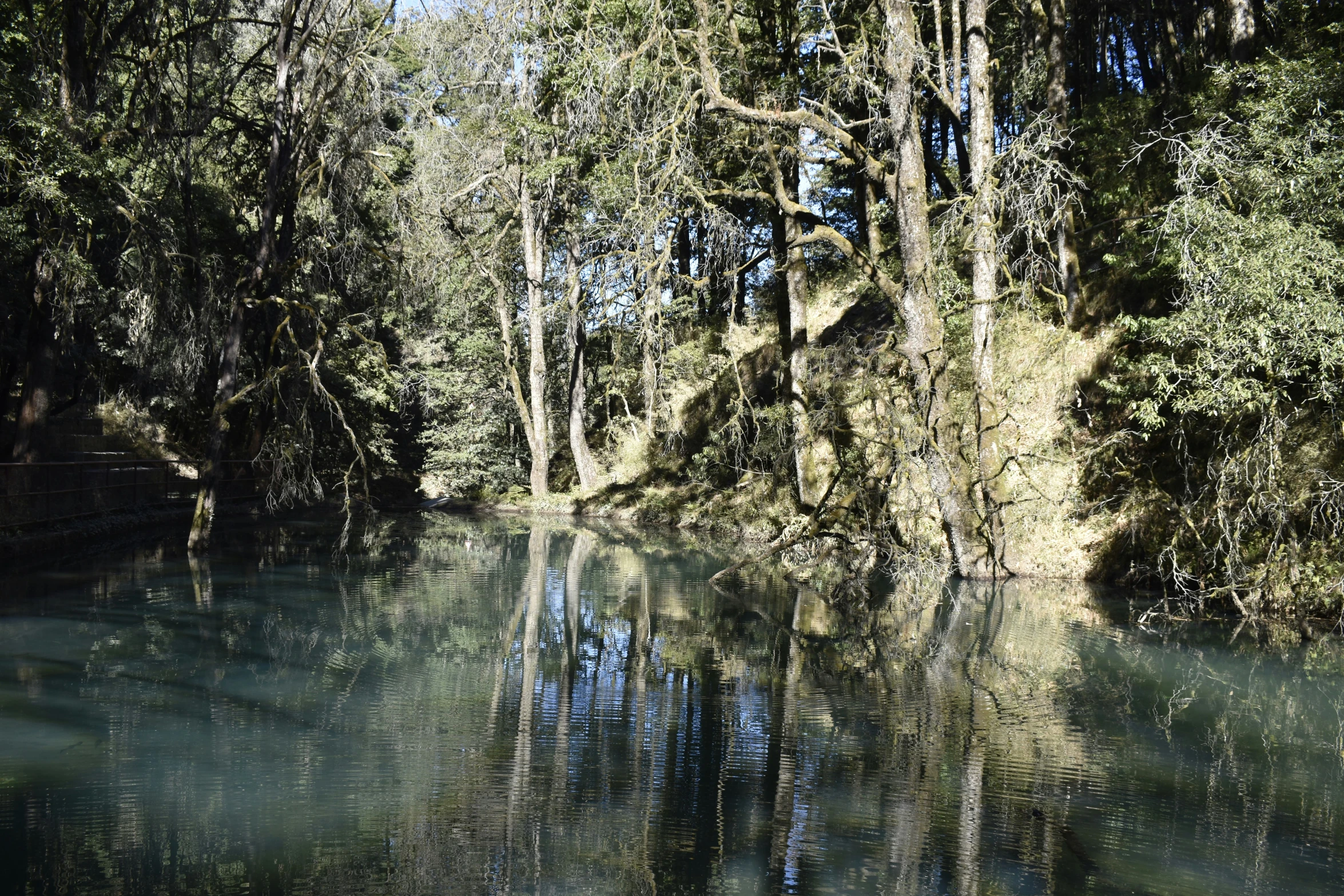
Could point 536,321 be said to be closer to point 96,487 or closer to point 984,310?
point 96,487

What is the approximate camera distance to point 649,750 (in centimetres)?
686

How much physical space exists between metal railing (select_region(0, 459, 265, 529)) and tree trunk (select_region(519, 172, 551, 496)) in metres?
7.55

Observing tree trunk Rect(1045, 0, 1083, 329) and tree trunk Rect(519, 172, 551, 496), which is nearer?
tree trunk Rect(1045, 0, 1083, 329)

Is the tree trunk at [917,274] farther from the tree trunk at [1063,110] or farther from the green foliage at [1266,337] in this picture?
the tree trunk at [1063,110]

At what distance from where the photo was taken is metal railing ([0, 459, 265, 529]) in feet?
50.5

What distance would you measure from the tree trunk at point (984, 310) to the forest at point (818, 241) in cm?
7

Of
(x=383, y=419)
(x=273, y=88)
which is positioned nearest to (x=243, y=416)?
(x=383, y=419)


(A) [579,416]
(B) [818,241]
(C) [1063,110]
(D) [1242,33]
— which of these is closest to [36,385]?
(B) [818,241]

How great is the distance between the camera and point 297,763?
6.39m

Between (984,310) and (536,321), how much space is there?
52.5 feet

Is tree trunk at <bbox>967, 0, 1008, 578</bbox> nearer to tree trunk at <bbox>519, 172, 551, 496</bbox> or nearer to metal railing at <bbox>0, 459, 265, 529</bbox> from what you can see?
metal railing at <bbox>0, 459, 265, 529</bbox>

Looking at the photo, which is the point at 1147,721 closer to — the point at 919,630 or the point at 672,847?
the point at 919,630

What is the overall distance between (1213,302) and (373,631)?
1007 cm

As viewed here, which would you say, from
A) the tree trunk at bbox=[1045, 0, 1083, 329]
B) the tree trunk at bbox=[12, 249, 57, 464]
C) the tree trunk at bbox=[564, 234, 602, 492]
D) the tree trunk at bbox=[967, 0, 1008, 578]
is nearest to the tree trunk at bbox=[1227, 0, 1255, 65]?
the tree trunk at bbox=[1045, 0, 1083, 329]
